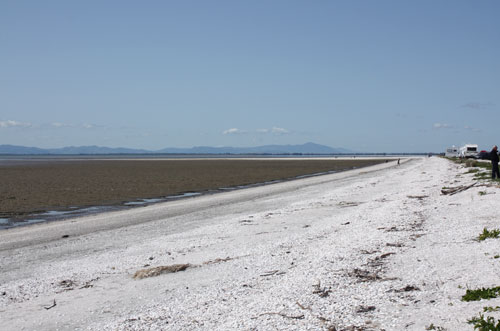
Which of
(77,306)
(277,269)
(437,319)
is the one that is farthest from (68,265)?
(437,319)

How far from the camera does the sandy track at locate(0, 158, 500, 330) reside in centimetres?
655

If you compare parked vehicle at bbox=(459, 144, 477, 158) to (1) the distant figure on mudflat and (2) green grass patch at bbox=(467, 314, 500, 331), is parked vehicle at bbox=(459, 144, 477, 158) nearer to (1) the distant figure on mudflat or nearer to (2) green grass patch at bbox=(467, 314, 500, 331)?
(1) the distant figure on mudflat

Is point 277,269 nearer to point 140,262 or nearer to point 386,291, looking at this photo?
point 386,291

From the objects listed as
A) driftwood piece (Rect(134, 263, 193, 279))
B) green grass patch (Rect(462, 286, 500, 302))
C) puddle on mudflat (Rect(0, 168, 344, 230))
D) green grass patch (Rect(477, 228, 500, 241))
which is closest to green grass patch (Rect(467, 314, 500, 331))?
green grass patch (Rect(462, 286, 500, 302))

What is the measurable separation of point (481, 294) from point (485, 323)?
3.78 feet

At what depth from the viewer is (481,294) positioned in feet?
20.7

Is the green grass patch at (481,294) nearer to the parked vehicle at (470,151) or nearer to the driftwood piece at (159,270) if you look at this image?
the driftwood piece at (159,270)

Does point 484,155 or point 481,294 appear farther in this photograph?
point 484,155

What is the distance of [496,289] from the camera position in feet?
20.9

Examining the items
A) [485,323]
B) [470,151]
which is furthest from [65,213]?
[470,151]

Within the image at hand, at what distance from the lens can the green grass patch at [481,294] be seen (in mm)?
6215

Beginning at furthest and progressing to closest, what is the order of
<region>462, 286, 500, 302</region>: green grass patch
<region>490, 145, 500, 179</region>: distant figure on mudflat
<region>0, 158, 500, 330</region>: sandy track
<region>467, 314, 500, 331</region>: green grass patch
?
<region>490, 145, 500, 179</region>: distant figure on mudflat, <region>0, 158, 500, 330</region>: sandy track, <region>462, 286, 500, 302</region>: green grass patch, <region>467, 314, 500, 331</region>: green grass patch

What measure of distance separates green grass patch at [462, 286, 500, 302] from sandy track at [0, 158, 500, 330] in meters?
0.16

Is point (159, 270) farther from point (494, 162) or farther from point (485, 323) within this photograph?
point (494, 162)
